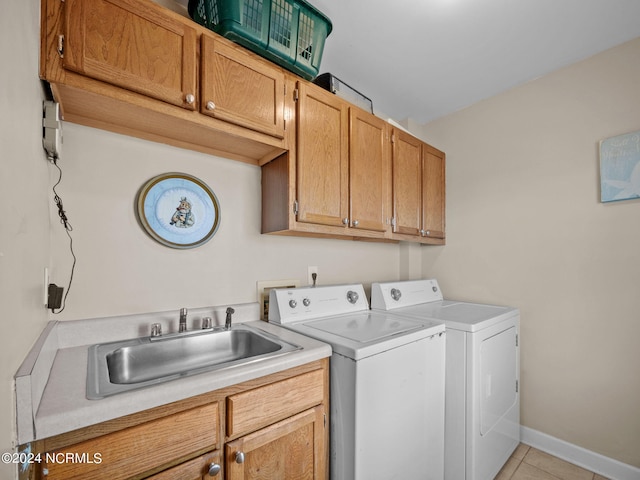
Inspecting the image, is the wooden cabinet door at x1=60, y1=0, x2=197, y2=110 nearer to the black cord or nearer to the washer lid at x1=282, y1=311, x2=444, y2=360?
the black cord

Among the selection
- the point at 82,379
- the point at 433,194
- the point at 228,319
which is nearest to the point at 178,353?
the point at 228,319

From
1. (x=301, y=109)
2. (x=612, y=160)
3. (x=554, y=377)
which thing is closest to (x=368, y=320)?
(x=301, y=109)

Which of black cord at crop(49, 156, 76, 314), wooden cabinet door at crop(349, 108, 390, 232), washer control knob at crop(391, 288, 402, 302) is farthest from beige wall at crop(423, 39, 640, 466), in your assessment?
black cord at crop(49, 156, 76, 314)

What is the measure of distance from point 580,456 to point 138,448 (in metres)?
2.53

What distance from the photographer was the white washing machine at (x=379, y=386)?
4.02 ft

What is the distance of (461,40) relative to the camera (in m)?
1.78

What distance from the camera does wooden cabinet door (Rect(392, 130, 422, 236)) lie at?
2.16 meters

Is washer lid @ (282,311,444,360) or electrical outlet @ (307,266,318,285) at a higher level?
electrical outlet @ (307,266,318,285)

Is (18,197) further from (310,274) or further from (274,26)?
(310,274)

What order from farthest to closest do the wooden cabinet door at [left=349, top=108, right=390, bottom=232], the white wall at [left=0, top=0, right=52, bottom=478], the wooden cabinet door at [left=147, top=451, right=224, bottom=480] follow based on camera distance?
the wooden cabinet door at [left=349, top=108, right=390, bottom=232]
the wooden cabinet door at [left=147, top=451, right=224, bottom=480]
the white wall at [left=0, top=0, right=52, bottom=478]

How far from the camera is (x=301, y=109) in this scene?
1.60 meters

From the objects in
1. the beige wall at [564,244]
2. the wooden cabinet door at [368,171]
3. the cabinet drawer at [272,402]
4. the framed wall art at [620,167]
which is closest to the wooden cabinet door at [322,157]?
the wooden cabinet door at [368,171]

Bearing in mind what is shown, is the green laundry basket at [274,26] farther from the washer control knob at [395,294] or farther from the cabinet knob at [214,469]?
the cabinet knob at [214,469]

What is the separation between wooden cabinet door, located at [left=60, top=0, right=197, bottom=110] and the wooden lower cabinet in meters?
1.11
